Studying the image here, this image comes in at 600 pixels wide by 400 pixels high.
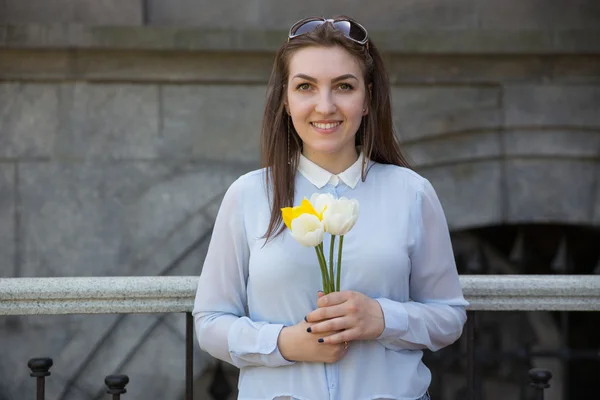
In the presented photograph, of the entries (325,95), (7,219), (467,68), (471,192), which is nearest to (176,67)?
(7,219)

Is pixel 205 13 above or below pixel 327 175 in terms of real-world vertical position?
above

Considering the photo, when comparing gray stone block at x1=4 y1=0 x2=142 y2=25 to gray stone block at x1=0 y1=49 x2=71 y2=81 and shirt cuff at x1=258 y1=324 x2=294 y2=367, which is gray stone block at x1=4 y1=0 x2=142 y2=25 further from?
shirt cuff at x1=258 y1=324 x2=294 y2=367

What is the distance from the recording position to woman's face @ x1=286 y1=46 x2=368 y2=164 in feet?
8.07

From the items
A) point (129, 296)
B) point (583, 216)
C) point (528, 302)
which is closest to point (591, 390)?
point (583, 216)

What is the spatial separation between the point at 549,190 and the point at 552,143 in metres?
0.30

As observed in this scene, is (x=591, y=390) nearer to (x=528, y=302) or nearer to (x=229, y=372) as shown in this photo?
(x=229, y=372)

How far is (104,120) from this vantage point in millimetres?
5535

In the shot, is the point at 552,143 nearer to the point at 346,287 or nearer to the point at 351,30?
the point at 351,30

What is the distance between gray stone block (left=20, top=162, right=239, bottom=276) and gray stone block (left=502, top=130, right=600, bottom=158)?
1.80 metres

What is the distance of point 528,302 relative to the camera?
319cm

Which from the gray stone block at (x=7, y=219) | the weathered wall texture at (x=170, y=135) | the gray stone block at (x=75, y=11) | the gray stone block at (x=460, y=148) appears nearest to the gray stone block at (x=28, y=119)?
the weathered wall texture at (x=170, y=135)

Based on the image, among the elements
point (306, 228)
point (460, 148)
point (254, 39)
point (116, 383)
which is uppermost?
point (254, 39)

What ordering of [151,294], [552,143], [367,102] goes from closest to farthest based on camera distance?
[367,102], [151,294], [552,143]

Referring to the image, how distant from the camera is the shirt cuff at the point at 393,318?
236 centimetres
